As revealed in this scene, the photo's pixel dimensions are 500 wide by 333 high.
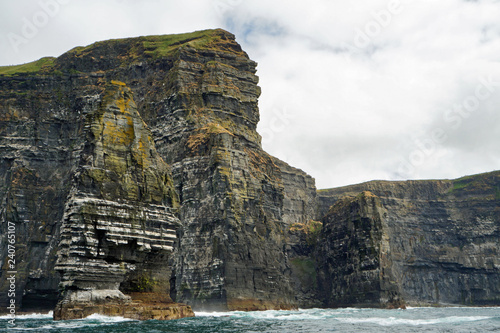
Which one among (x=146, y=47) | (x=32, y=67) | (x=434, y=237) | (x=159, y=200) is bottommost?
(x=159, y=200)

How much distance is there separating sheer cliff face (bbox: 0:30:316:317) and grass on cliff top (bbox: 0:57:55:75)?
2.78ft

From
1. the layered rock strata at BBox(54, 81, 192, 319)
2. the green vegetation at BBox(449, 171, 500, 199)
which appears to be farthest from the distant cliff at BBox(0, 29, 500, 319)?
the green vegetation at BBox(449, 171, 500, 199)

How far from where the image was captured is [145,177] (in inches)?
2077

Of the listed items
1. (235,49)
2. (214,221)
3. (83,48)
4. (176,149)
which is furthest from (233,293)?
(83,48)

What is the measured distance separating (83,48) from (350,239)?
80201 millimetres

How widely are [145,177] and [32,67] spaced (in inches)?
3194

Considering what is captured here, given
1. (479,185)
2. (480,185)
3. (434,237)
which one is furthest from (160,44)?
(480,185)

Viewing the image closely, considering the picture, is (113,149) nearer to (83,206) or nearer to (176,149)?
(83,206)

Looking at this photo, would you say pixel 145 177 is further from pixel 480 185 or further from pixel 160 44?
pixel 480 185

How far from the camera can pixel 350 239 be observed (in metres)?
114

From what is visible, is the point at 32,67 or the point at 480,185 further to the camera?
the point at 480,185

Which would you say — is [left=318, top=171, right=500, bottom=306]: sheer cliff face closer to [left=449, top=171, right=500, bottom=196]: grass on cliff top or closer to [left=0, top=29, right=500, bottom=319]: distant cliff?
[left=449, top=171, right=500, bottom=196]: grass on cliff top

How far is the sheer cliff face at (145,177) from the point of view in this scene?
47.9 metres

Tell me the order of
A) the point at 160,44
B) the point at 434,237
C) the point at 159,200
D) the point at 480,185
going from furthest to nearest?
1. the point at 480,185
2. the point at 434,237
3. the point at 160,44
4. the point at 159,200
